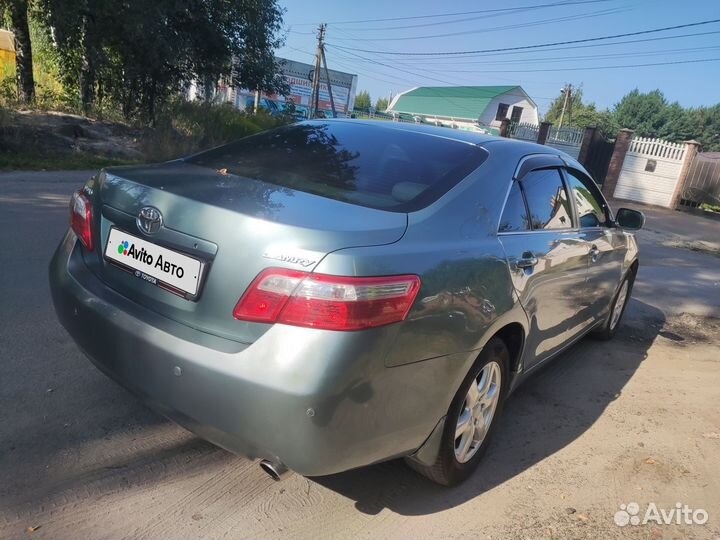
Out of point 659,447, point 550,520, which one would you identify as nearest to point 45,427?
point 550,520

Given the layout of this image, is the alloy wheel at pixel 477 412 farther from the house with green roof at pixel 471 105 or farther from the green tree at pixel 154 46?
the house with green roof at pixel 471 105

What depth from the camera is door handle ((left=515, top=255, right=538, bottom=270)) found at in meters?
2.72

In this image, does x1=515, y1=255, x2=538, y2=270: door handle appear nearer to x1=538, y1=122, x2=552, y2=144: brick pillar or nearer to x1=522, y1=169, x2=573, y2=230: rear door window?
x1=522, y1=169, x2=573, y2=230: rear door window

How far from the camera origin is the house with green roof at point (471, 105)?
5203 centimetres

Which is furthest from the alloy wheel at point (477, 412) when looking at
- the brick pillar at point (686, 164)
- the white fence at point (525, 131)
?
the white fence at point (525, 131)

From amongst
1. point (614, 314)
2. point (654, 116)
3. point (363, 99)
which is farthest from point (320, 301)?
point (363, 99)

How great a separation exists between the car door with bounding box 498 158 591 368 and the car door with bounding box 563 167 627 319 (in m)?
0.14

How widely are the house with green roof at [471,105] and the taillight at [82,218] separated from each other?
48.9 meters

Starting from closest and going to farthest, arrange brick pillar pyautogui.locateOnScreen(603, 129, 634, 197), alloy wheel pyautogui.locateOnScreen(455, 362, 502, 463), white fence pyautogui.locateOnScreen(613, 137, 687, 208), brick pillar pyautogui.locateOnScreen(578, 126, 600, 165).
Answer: alloy wheel pyautogui.locateOnScreen(455, 362, 502, 463) < white fence pyautogui.locateOnScreen(613, 137, 687, 208) < brick pillar pyautogui.locateOnScreen(603, 129, 634, 197) < brick pillar pyautogui.locateOnScreen(578, 126, 600, 165)

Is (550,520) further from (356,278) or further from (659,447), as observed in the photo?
(356,278)

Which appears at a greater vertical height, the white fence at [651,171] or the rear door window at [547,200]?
the rear door window at [547,200]

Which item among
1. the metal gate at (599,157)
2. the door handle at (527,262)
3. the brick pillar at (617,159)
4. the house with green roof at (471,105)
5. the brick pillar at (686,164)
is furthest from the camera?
the house with green roof at (471,105)

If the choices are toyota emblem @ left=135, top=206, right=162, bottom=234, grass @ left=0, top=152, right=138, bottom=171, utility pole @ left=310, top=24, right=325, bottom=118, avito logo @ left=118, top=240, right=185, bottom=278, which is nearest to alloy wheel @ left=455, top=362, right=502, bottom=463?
avito logo @ left=118, top=240, right=185, bottom=278

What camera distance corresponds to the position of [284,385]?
1841mm
